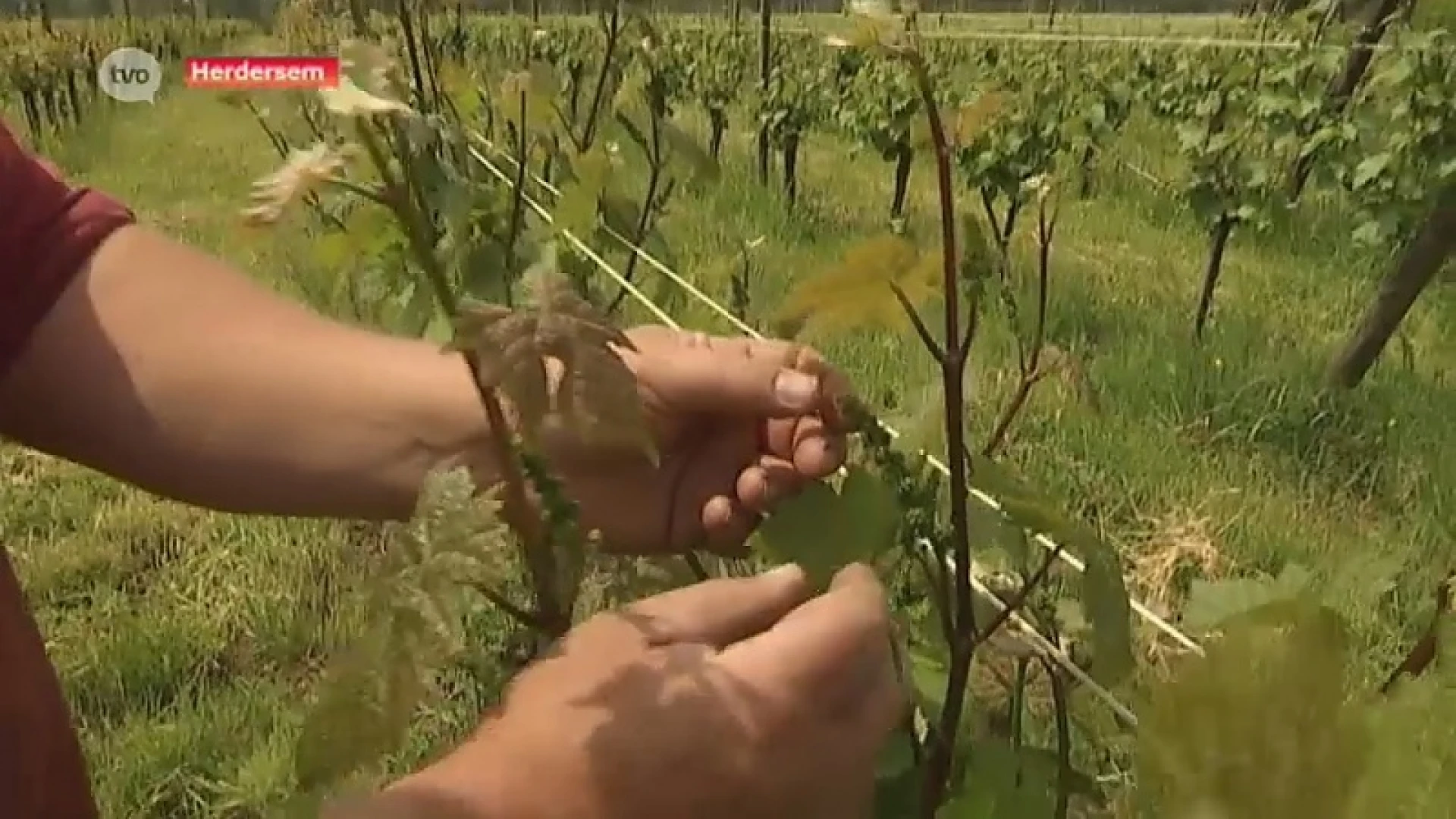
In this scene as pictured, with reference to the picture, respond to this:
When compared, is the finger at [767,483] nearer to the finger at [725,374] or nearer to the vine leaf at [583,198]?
the finger at [725,374]

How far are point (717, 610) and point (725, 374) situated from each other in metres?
0.22

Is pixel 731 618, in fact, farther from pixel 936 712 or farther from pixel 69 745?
pixel 69 745

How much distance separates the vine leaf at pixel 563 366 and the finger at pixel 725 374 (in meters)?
0.23

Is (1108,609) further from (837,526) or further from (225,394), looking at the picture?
(225,394)

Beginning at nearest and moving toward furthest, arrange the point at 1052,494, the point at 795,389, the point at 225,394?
the point at 795,389 → the point at 225,394 → the point at 1052,494

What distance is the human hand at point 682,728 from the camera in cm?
43

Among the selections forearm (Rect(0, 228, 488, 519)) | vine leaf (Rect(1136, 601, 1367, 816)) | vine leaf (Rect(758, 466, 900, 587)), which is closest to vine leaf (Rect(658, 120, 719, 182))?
forearm (Rect(0, 228, 488, 519))

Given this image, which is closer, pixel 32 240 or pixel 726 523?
pixel 726 523

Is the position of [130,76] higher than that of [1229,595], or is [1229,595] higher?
[1229,595]

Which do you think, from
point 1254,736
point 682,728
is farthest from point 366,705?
point 1254,736

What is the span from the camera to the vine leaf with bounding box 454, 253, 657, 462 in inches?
17.5

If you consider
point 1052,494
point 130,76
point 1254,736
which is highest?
Result: point 1254,736

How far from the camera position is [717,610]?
49cm

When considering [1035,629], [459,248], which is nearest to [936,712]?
[1035,629]
